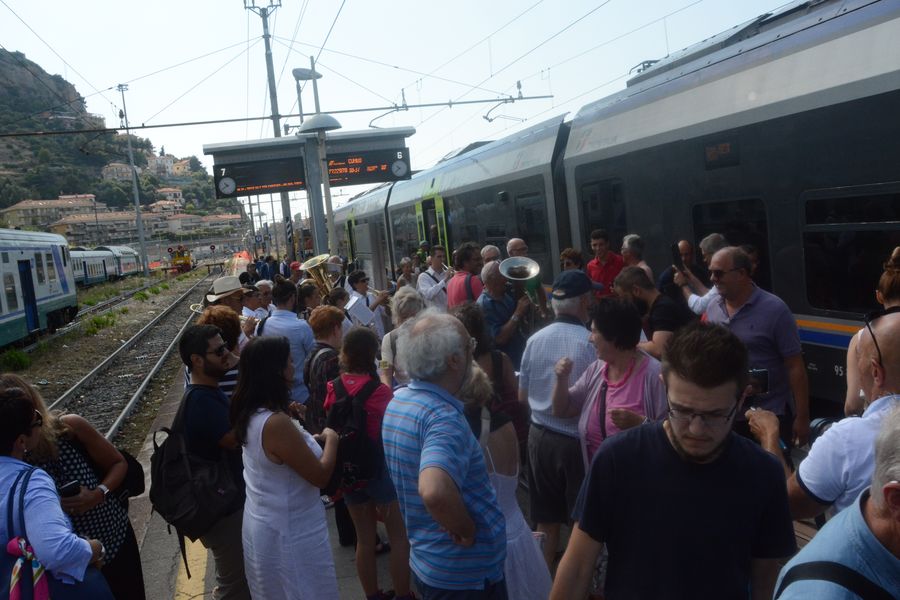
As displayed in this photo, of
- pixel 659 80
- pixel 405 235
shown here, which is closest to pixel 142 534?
pixel 659 80

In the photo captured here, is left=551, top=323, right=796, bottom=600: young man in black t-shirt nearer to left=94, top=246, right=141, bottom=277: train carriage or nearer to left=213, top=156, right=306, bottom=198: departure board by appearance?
left=213, top=156, right=306, bottom=198: departure board

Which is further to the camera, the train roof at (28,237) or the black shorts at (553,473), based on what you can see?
the train roof at (28,237)

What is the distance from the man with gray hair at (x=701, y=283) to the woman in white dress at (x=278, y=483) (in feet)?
8.83

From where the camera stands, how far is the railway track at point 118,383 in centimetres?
1150

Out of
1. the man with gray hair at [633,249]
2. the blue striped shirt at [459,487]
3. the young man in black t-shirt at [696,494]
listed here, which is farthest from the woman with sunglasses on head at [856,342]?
the man with gray hair at [633,249]

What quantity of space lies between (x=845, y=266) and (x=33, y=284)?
69.0 feet

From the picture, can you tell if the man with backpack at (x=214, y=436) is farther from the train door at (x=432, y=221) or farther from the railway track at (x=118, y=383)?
the train door at (x=432, y=221)

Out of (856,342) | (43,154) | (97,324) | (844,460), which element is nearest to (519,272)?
(856,342)

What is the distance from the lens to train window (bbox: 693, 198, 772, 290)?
219 inches

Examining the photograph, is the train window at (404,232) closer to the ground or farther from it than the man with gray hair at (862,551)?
farther from it

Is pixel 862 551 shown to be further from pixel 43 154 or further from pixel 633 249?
pixel 43 154

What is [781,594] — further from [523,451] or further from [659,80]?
[659,80]

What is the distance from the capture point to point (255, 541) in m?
3.33

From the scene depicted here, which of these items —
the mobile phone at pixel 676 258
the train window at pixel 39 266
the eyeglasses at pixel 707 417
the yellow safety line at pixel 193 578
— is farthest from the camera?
the train window at pixel 39 266
